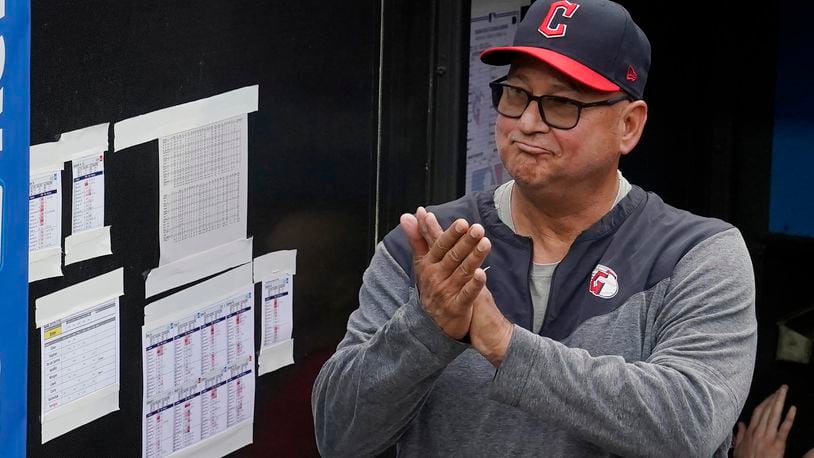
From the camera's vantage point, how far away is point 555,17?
256cm

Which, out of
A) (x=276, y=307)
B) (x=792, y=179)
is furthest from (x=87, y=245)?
(x=792, y=179)

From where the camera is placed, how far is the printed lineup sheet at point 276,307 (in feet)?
10.8

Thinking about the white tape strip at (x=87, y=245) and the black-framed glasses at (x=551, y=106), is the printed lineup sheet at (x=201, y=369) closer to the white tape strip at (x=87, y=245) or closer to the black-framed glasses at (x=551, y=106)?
the white tape strip at (x=87, y=245)

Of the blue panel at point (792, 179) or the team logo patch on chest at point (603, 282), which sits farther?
the blue panel at point (792, 179)

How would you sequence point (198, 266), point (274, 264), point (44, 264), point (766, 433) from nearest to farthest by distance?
point (44, 264), point (198, 266), point (274, 264), point (766, 433)

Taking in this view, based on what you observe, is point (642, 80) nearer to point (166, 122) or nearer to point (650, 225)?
point (650, 225)

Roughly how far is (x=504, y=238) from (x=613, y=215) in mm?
202

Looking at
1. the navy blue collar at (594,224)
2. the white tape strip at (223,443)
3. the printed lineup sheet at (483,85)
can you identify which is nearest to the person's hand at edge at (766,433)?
the printed lineup sheet at (483,85)

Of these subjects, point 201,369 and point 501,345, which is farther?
point 201,369

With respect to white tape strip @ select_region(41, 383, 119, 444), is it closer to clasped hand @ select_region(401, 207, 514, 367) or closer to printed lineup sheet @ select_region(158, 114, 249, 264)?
printed lineup sheet @ select_region(158, 114, 249, 264)

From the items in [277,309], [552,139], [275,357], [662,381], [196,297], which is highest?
[552,139]

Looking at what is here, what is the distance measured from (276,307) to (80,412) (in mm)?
719

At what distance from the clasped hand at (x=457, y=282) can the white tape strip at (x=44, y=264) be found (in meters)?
0.74

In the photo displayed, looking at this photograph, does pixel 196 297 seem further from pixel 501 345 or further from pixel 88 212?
pixel 501 345
